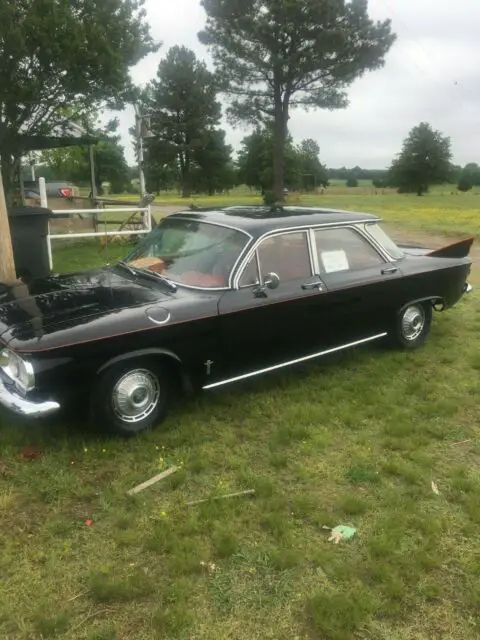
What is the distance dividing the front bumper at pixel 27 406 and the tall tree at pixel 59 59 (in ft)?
28.5

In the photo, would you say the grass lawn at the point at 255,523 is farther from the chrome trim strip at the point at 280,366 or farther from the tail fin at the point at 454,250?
the tail fin at the point at 454,250

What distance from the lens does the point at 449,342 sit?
5.89m

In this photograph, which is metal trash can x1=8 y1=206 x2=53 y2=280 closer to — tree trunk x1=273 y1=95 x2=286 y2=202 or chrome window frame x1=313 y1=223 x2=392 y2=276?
chrome window frame x1=313 y1=223 x2=392 y2=276

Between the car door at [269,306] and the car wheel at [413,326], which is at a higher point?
the car door at [269,306]

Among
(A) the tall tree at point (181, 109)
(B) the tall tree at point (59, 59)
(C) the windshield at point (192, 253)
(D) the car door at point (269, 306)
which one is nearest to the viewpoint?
(D) the car door at point (269, 306)

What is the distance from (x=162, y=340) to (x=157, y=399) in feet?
1.49

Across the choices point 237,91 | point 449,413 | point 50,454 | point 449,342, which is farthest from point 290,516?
point 237,91

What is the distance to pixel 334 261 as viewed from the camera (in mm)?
4840

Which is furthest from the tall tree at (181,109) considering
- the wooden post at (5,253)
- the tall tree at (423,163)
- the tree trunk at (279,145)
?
the wooden post at (5,253)

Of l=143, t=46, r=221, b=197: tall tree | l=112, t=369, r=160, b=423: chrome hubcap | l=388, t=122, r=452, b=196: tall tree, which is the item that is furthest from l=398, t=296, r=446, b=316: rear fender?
l=388, t=122, r=452, b=196: tall tree

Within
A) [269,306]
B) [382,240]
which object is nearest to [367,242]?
[382,240]

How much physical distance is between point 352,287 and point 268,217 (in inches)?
38.8

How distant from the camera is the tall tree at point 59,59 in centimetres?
980

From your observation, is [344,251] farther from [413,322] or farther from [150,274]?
[150,274]
